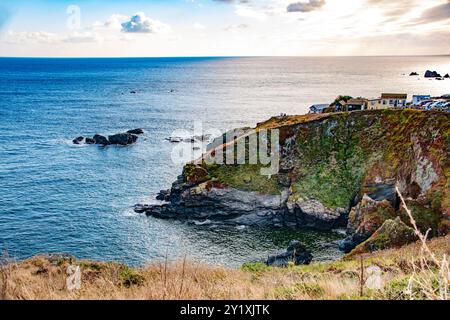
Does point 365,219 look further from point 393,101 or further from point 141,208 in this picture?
point 393,101

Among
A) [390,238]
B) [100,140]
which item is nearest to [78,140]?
[100,140]

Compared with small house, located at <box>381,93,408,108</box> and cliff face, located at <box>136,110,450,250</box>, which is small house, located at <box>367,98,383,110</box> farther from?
cliff face, located at <box>136,110,450,250</box>

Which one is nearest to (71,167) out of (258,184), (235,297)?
(258,184)

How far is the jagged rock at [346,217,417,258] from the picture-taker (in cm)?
3531

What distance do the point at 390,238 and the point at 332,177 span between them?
79.1 feet

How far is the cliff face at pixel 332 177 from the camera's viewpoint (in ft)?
168

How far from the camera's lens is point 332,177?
196 feet

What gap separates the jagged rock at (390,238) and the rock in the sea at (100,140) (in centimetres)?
6799

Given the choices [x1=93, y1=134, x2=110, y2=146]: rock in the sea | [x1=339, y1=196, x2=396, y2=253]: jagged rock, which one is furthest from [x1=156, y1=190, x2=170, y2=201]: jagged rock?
[x1=93, y1=134, x2=110, y2=146]: rock in the sea

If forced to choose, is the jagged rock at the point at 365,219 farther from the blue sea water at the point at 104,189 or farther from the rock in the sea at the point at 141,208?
the rock in the sea at the point at 141,208

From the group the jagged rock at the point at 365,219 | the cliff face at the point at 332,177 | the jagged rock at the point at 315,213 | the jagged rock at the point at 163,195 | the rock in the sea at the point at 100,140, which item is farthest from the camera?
the rock in the sea at the point at 100,140

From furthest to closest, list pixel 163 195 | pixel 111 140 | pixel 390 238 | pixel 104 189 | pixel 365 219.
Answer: pixel 111 140, pixel 104 189, pixel 163 195, pixel 365 219, pixel 390 238

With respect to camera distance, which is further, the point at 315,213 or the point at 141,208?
the point at 141,208

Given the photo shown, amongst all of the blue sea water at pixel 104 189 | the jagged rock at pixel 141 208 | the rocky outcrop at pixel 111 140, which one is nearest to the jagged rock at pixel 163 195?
the blue sea water at pixel 104 189
